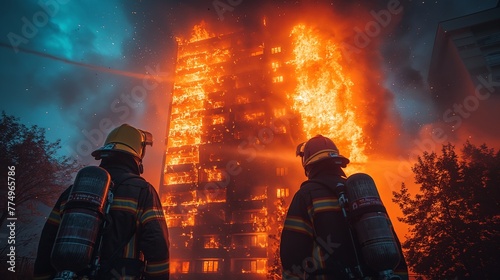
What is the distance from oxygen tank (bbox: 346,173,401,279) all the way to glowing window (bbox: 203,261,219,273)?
41.8 meters

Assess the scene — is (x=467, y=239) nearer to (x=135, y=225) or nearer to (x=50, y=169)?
(x=135, y=225)

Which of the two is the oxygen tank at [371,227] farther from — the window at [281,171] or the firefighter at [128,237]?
the window at [281,171]

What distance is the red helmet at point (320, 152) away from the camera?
3.53 m

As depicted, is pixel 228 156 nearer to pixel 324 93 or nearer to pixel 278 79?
pixel 278 79

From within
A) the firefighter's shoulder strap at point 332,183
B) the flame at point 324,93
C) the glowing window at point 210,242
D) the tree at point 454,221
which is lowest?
the firefighter's shoulder strap at point 332,183

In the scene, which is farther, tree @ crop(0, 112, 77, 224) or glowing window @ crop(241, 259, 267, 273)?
glowing window @ crop(241, 259, 267, 273)

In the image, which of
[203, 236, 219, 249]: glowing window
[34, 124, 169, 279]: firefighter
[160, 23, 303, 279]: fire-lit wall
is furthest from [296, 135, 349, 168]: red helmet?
[203, 236, 219, 249]: glowing window

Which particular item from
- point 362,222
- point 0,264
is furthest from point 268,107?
point 362,222

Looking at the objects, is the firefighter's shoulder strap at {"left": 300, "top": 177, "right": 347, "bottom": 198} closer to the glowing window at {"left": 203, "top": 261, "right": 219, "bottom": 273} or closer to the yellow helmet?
the yellow helmet

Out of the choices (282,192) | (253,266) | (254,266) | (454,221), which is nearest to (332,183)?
(454,221)

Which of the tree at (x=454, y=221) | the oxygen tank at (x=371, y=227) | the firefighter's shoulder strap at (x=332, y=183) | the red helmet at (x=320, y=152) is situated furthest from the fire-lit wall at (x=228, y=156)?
the oxygen tank at (x=371, y=227)

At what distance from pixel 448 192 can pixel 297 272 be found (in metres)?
21.8

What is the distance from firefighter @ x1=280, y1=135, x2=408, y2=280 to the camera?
9.03ft

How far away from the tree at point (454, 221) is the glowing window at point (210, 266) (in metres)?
28.9
